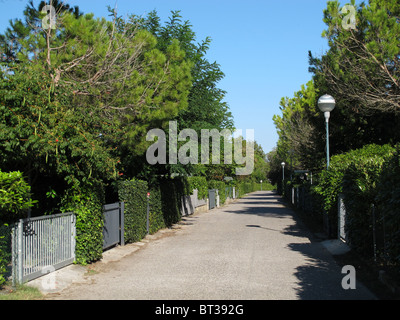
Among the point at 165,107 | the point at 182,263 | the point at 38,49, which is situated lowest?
the point at 182,263

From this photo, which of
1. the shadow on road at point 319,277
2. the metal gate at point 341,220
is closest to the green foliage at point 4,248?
the shadow on road at point 319,277

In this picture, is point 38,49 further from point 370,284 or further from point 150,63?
point 370,284

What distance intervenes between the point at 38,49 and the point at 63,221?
5846 millimetres

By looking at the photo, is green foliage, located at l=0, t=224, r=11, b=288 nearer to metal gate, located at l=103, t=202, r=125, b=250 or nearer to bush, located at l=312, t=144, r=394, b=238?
metal gate, located at l=103, t=202, r=125, b=250

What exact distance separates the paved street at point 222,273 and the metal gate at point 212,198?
20197 millimetres

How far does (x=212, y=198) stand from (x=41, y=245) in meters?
28.1

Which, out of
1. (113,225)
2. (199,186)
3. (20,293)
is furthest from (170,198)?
(20,293)

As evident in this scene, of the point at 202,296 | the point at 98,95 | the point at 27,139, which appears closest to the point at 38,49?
the point at 98,95

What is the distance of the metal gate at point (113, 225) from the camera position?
11.3 metres

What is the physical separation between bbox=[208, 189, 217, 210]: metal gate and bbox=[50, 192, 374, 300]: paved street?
2020cm

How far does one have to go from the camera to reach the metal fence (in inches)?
278

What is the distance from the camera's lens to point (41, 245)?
7.95 meters

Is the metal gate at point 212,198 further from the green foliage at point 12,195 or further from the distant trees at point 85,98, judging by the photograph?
the green foliage at point 12,195
